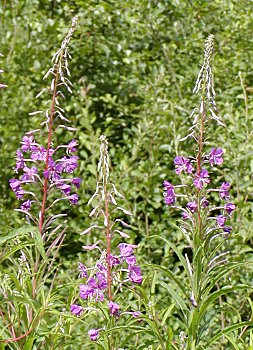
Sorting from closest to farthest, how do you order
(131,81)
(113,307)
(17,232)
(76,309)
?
1. (17,232)
2. (113,307)
3. (76,309)
4. (131,81)

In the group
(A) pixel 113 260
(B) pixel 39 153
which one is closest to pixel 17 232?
(A) pixel 113 260

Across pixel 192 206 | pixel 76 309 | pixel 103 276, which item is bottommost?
pixel 76 309

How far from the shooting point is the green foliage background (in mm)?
4461

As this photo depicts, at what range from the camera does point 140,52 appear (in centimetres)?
546

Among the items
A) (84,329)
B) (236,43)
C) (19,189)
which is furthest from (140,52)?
(19,189)

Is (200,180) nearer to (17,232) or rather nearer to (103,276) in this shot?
(103,276)

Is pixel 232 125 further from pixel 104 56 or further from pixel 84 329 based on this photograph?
pixel 84 329

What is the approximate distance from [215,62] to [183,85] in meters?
Answer: 0.31

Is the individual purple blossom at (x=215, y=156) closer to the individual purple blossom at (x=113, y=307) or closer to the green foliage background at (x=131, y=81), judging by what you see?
the individual purple blossom at (x=113, y=307)

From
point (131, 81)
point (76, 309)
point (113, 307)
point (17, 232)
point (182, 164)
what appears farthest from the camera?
point (131, 81)

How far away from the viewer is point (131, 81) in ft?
16.7

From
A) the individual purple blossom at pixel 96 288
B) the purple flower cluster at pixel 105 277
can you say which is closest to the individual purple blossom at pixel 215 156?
the purple flower cluster at pixel 105 277

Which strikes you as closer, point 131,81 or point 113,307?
point 113,307

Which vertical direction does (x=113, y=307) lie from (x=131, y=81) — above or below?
below
